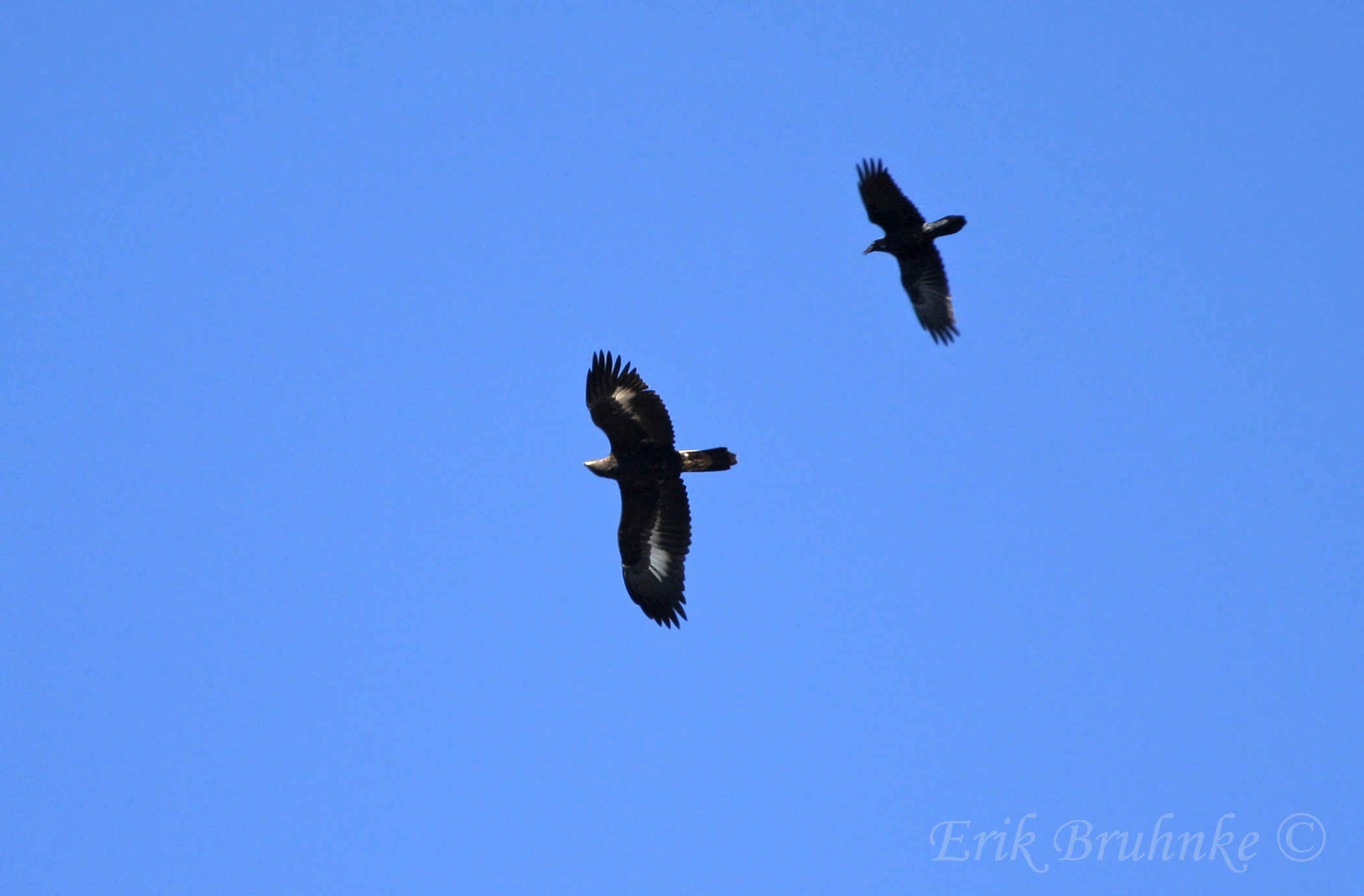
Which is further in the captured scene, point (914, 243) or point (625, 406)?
point (914, 243)

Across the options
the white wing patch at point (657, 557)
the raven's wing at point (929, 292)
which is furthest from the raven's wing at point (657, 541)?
the raven's wing at point (929, 292)

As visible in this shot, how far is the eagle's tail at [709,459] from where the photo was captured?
646 inches

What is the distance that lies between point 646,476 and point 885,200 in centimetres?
534

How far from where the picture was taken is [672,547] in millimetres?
16922

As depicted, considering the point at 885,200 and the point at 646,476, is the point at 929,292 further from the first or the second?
the point at 646,476

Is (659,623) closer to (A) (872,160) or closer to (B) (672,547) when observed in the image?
(B) (672,547)

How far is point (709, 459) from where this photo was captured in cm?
1641

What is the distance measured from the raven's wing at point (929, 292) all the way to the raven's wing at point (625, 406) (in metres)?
5.25

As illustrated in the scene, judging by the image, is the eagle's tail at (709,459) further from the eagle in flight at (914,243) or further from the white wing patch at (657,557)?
the eagle in flight at (914,243)

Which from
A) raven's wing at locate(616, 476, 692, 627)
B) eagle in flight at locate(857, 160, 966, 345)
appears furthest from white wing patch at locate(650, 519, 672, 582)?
eagle in flight at locate(857, 160, 966, 345)

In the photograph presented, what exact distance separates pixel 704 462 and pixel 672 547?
1.18 metres

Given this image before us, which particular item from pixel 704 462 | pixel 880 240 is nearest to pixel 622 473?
pixel 704 462

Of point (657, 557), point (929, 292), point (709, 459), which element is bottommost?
point (657, 557)

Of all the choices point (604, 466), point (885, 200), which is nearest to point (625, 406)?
point (604, 466)
